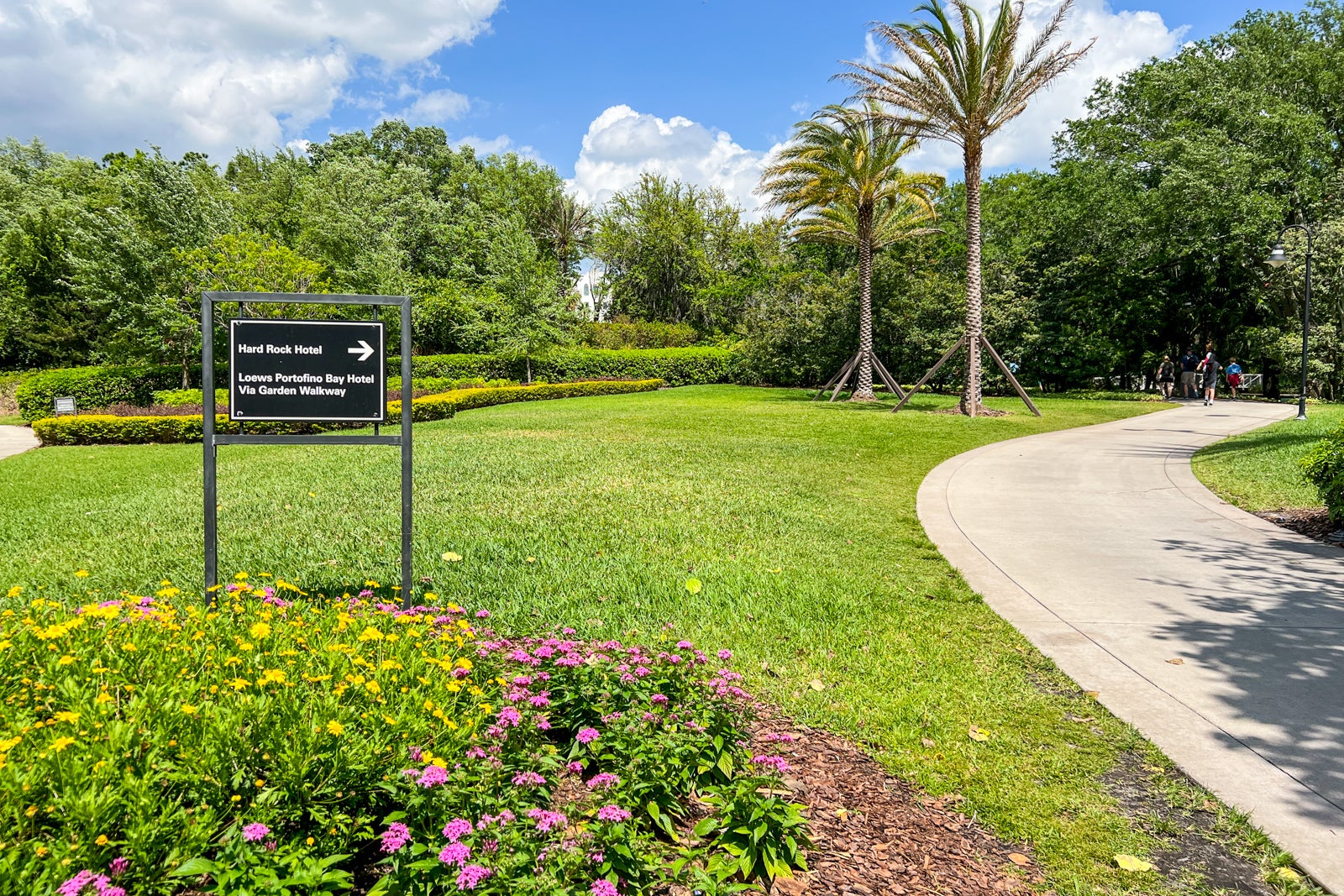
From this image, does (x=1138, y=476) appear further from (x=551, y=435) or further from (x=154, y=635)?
(x=154, y=635)

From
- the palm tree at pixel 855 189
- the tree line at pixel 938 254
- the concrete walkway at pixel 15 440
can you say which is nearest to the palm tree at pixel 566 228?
the tree line at pixel 938 254

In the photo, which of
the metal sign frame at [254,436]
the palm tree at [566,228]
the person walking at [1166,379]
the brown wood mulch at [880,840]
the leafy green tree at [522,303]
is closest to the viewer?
the brown wood mulch at [880,840]

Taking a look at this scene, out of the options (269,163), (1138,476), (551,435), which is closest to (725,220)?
(269,163)

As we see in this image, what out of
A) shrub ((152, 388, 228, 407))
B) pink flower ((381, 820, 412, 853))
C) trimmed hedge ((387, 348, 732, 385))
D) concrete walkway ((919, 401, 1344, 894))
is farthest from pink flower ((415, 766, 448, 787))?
trimmed hedge ((387, 348, 732, 385))

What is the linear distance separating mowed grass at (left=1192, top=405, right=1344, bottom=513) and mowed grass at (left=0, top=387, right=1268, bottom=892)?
11.9 ft

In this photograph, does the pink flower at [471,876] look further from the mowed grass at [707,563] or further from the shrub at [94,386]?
the shrub at [94,386]

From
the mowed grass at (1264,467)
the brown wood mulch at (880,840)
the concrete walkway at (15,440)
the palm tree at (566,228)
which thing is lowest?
the concrete walkway at (15,440)

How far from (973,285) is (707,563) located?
1630 centimetres

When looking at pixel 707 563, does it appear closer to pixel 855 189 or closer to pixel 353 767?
pixel 353 767

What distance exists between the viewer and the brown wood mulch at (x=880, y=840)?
2.54m

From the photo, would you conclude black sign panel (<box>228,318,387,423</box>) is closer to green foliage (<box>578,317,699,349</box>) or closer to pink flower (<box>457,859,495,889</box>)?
pink flower (<box>457,859,495,889</box>)

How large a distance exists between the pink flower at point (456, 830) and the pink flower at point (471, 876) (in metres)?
0.12

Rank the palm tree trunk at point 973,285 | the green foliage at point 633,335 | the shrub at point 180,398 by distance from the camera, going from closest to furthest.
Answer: the palm tree trunk at point 973,285, the shrub at point 180,398, the green foliage at point 633,335

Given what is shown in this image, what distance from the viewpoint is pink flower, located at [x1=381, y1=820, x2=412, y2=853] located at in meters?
2.10
